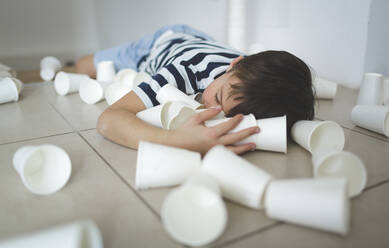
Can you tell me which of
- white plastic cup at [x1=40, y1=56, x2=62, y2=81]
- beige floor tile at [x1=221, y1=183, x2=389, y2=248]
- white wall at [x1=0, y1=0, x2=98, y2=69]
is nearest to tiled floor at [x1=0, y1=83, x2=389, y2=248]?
beige floor tile at [x1=221, y1=183, x2=389, y2=248]

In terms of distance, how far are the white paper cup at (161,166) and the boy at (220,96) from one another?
4.0 inches

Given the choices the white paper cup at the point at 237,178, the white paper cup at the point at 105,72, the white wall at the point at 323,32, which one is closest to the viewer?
the white paper cup at the point at 237,178

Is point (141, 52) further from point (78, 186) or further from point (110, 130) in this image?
point (78, 186)

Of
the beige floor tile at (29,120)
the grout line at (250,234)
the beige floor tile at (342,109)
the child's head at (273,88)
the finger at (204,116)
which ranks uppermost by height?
the child's head at (273,88)

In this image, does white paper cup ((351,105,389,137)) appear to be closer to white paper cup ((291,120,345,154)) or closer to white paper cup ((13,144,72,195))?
white paper cup ((291,120,345,154))

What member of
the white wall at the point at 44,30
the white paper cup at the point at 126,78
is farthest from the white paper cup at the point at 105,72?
the white wall at the point at 44,30

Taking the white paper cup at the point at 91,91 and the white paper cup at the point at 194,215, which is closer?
the white paper cup at the point at 194,215

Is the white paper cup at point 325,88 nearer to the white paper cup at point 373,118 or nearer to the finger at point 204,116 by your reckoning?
the white paper cup at point 373,118

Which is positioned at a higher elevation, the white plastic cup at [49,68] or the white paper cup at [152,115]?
the white paper cup at [152,115]

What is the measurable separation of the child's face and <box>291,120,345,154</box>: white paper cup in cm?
18

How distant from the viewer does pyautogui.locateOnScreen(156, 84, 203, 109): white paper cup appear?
0.88m

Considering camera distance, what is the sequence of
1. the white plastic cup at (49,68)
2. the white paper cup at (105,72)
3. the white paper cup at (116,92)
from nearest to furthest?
the white paper cup at (116,92)
the white paper cup at (105,72)
the white plastic cup at (49,68)

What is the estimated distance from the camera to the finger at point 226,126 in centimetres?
73

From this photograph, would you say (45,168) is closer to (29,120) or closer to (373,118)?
(29,120)
